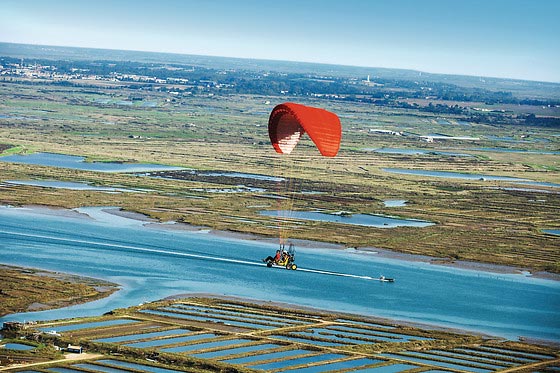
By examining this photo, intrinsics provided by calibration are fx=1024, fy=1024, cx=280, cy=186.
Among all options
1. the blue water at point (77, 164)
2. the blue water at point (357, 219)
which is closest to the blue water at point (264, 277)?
the blue water at point (357, 219)

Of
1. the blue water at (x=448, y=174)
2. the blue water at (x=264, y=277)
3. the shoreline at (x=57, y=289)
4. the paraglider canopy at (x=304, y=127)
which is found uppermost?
the paraglider canopy at (x=304, y=127)

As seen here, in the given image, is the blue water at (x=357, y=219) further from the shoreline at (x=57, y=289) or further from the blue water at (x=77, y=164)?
the shoreline at (x=57, y=289)

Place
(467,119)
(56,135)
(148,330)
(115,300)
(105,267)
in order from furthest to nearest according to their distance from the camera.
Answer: (467,119), (56,135), (105,267), (115,300), (148,330)

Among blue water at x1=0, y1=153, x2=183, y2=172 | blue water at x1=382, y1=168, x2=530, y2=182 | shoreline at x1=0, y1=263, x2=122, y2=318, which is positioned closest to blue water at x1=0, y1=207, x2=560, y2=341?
shoreline at x1=0, y1=263, x2=122, y2=318

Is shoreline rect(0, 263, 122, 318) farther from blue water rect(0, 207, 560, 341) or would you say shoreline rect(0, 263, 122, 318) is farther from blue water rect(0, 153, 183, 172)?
blue water rect(0, 153, 183, 172)

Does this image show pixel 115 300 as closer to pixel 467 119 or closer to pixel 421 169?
pixel 421 169

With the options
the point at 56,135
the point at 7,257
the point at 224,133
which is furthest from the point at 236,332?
the point at 224,133
